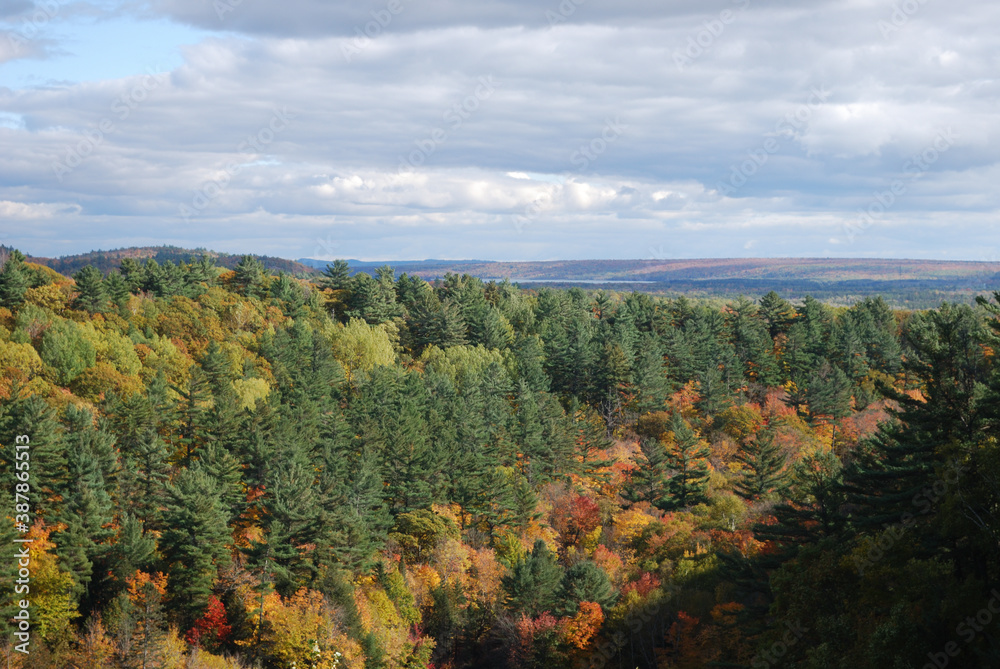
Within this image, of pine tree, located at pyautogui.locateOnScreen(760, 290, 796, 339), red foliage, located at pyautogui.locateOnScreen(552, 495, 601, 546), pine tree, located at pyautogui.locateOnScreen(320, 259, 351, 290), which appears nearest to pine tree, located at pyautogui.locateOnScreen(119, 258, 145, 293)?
pine tree, located at pyautogui.locateOnScreen(320, 259, 351, 290)

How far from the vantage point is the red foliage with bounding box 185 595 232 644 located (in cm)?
5350

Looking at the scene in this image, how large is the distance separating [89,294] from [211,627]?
252 ft

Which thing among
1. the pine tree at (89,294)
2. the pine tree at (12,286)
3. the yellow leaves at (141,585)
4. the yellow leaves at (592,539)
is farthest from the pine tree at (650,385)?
the pine tree at (12,286)

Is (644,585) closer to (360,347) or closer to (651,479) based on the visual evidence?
(651,479)

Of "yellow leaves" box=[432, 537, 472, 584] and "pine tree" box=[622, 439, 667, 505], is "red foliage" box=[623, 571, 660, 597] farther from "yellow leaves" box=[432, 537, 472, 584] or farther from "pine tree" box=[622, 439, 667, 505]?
"pine tree" box=[622, 439, 667, 505]

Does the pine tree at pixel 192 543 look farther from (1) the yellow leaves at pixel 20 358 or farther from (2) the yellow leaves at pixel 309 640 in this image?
(1) the yellow leaves at pixel 20 358

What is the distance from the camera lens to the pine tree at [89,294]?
113 metres

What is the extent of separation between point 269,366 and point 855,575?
3482 inches

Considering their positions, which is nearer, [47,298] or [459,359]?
[47,298]

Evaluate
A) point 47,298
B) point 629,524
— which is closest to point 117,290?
point 47,298

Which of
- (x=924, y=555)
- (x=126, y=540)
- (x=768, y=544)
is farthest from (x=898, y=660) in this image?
(x=126, y=540)

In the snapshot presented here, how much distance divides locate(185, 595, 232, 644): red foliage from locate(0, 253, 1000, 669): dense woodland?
0.51 ft

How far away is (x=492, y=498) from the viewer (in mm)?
73250

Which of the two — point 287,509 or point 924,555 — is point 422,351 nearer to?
point 287,509
